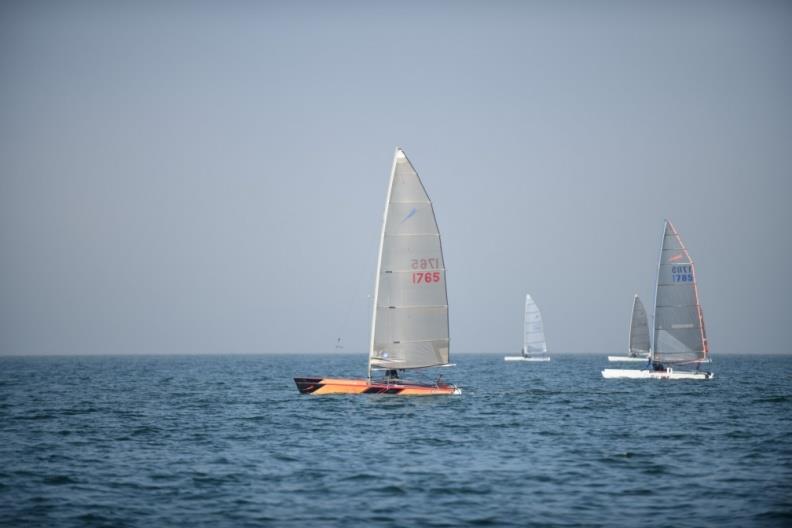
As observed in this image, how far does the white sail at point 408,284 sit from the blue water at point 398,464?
2.99 m

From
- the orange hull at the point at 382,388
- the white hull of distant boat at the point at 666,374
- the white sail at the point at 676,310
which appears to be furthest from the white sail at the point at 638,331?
the orange hull at the point at 382,388

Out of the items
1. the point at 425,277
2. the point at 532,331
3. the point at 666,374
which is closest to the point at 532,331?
the point at 532,331

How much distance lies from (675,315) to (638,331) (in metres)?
54.6

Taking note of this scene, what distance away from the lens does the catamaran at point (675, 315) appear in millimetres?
71625

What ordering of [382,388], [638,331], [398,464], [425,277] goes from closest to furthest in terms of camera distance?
[398,464], [382,388], [425,277], [638,331]

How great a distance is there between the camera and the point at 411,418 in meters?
44.5

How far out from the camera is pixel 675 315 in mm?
72750

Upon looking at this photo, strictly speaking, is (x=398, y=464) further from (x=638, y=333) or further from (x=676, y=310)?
(x=638, y=333)

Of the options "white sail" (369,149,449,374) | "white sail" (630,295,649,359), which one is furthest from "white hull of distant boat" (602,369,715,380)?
"white sail" (630,295,649,359)

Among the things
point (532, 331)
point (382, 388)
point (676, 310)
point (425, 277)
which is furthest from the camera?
point (532, 331)

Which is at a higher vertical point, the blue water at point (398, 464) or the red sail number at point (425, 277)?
the red sail number at point (425, 277)

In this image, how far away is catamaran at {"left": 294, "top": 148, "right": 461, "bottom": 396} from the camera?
5012 cm

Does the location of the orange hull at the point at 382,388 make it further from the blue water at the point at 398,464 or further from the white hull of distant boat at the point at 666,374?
the white hull of distant boat at the point at 666,374

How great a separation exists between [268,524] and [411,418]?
23.3 meters
